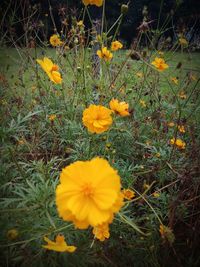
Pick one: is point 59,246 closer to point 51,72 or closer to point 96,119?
point 96,119

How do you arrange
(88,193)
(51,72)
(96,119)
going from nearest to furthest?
(88,193) < (96,119) < (51,72)

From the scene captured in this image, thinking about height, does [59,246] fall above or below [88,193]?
below

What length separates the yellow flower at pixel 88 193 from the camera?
0.70m

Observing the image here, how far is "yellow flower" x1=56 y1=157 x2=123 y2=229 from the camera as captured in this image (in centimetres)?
70

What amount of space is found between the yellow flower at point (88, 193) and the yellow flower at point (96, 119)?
1.06 feet

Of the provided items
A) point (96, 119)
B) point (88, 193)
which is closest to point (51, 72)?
point (96, 119)

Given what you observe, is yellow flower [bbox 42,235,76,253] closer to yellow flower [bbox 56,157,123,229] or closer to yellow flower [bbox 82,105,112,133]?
yellow flower [bbox 56,157,123,229]

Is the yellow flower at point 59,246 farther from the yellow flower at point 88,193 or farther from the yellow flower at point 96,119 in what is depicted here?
the yellow flower at point 96,119

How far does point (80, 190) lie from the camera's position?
29.7 inches

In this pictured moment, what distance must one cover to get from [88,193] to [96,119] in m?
0.40

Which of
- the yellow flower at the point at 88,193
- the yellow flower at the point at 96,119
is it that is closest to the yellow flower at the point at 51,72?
the yellow flower at the point at 96,119

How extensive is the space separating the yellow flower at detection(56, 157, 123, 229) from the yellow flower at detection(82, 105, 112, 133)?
0.32 meters

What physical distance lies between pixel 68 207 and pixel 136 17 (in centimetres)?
945

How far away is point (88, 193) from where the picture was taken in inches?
29.5
